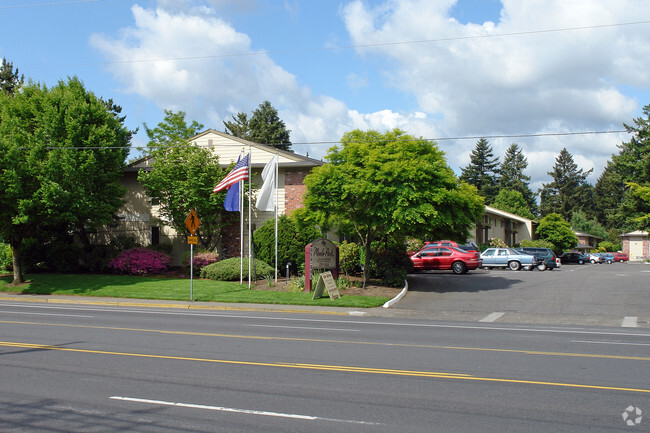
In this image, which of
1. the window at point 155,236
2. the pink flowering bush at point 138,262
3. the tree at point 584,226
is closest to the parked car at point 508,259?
the window at point 155,236

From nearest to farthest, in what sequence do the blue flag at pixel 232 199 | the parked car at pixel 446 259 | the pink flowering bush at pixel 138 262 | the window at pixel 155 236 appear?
the blue flag at pixel 232 199 → the pink flowering bush at pixel 138 262 → the window at pixel 155 236 → the parked car at pixel 446 259

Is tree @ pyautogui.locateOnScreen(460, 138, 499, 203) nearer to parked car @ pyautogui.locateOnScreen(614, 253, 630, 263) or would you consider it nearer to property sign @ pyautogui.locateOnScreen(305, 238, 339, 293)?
parked car @ pyautogui.locateOnScreen(614, 253, 630, 263)

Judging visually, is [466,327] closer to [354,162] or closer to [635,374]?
[635,374]

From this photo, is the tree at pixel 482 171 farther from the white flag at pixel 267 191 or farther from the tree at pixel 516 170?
the white flag at pixel 267 191

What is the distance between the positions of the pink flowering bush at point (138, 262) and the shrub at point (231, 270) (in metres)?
3.25

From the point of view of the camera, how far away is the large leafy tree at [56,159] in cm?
2400

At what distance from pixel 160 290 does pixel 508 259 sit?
24.6 m

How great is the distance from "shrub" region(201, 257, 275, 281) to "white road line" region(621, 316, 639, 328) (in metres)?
14.8

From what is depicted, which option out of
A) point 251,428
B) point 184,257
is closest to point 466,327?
point 251,428

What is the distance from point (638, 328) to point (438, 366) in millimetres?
9358

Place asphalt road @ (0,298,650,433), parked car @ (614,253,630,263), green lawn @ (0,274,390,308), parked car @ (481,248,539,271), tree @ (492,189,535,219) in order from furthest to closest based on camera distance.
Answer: tree @ (492,189,535,219), parked car @ (614,253,630,263), parked car @ (481,248,539,271), green lawn @ (0,274,390,308), asphalt road @ (0,298,650,433)

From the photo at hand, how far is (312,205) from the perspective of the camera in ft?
71.5

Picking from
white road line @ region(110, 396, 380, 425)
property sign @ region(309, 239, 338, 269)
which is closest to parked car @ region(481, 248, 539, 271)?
property sign @ region(309, 239, 338, 269)

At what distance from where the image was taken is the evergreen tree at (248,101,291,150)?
75188 millimetres
